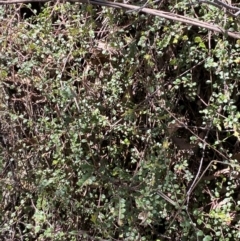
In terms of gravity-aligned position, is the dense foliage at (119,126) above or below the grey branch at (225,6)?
below

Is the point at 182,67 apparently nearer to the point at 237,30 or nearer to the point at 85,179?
the point at 237,30

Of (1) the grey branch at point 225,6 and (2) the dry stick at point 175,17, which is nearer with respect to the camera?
(1) the grey branch at point 225,6

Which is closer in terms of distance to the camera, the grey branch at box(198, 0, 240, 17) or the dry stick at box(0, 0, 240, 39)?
the grey branch at box(198, 0, 240, 17)

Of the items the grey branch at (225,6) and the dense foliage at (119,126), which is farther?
the dense foliage at (119,126)

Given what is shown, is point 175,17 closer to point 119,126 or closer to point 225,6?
point 225,6

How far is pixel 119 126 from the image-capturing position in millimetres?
2246

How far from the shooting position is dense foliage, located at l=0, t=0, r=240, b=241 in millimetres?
2117

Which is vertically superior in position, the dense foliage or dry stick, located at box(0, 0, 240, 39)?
dry stick, located at box(0, 0, 240, 39)

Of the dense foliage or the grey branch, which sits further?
the dense foliage

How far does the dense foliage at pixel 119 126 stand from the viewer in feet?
6.95

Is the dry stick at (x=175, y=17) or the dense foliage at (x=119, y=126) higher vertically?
Answer: the dry stick at (x=175, y=17)

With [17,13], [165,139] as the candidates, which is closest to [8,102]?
[17,13]

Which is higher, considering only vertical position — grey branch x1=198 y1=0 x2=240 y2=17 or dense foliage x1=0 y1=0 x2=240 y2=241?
grey branch x1=198 y1=0 x2=240 y2=17

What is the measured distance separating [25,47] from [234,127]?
1.01 metres
